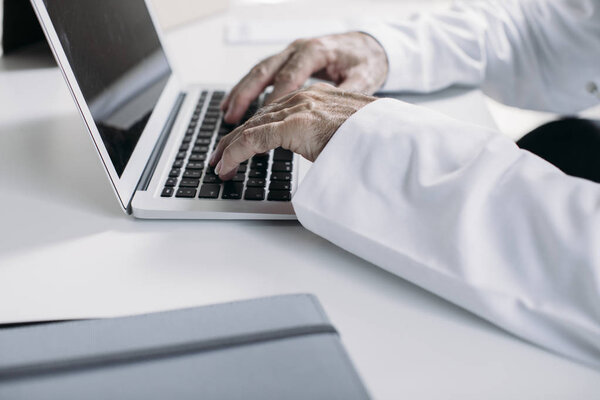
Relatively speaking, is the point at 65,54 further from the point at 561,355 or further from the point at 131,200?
the point at 561,355

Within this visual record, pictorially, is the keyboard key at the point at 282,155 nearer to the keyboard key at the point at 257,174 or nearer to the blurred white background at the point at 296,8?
the keyboard key at the point at 257,174

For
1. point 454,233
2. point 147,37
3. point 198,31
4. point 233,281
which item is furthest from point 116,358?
point 198,31

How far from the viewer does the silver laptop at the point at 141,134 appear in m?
0.46

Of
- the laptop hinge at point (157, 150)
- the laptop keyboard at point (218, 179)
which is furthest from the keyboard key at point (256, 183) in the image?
the laptop hinge at point (157, 150)

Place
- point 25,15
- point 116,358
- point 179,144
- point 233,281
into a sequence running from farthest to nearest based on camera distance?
point 25,15 < point 179,144 < point 233,281 < point 116,358

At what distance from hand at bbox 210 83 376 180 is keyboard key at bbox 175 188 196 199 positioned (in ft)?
0.11

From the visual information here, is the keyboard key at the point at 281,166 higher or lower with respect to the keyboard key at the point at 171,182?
lower

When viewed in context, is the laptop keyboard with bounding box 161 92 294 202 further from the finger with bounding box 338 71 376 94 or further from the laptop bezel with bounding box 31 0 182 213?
the finger with bounding box 338 71 376 94

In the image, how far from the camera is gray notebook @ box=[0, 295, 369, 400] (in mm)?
288

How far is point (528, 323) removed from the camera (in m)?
0.36

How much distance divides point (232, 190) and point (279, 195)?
5cm

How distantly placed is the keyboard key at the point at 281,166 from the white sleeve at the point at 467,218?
3.6 inches

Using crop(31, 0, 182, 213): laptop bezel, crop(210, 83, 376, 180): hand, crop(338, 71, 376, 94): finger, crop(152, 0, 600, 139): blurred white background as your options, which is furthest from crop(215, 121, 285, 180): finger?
crop(152, 0, 600, 139): blurred white background

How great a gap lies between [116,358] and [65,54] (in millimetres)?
277
